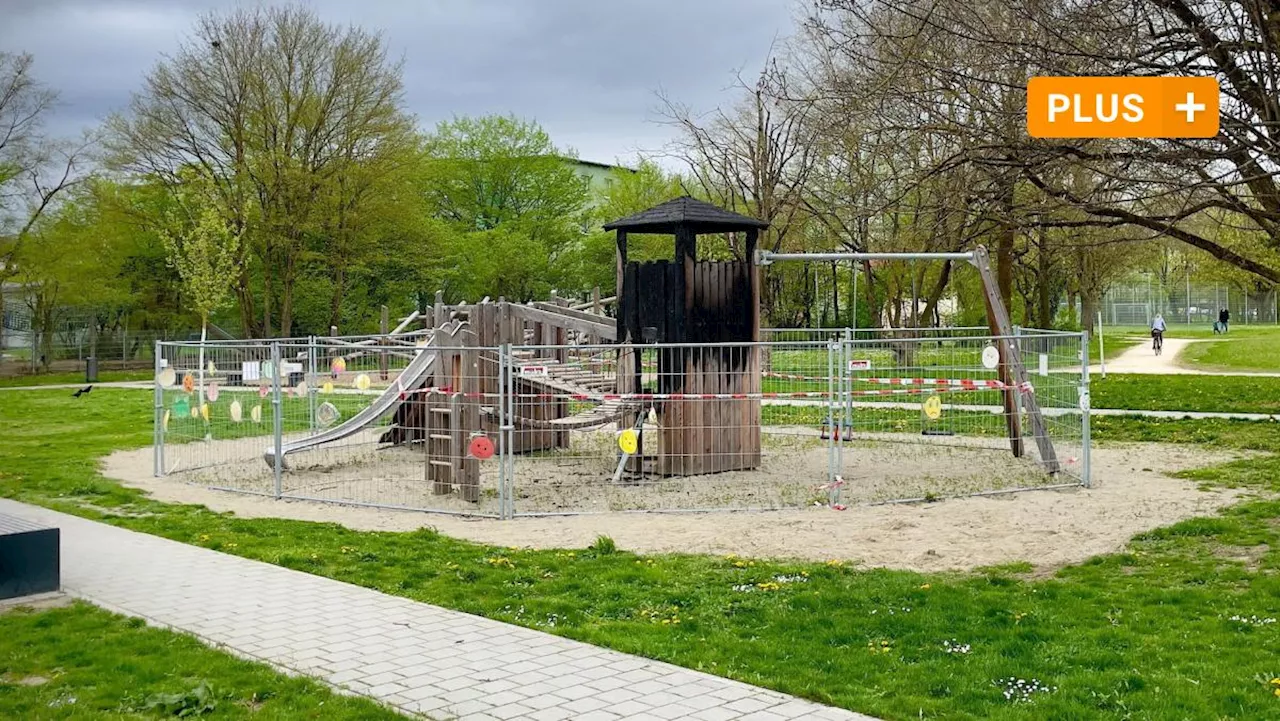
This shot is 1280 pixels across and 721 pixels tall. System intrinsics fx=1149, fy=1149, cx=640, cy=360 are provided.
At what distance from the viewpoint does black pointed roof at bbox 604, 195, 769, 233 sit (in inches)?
546

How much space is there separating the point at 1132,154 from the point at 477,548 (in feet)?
23.2

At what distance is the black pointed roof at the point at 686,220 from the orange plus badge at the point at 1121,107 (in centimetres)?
377

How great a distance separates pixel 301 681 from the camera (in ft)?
19.2

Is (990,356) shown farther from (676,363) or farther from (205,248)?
(205,248)

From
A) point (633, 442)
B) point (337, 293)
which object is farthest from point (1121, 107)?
point (337, 293)

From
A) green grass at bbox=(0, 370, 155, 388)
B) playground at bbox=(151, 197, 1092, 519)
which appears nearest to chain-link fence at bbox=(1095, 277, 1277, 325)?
green grass at bbox=(0, 370, 155, 388)

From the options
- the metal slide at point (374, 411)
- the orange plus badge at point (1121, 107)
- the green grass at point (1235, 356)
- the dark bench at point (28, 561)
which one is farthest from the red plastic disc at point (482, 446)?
the green grass at point (1235, 356)

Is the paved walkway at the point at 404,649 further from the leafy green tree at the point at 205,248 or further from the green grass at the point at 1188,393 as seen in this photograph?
the leafy green tree at the point at 205,248

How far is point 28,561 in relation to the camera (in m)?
7.89

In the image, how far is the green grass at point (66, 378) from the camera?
123 ft

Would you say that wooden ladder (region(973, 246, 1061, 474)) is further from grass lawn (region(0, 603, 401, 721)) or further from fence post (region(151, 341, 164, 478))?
fence post (region(151, 341, 164, 478))

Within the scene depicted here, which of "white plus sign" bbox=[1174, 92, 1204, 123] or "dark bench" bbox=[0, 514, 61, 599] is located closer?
"dark bench" bbox=[0, 514, 61, 599]

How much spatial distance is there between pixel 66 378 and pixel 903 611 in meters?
38.3

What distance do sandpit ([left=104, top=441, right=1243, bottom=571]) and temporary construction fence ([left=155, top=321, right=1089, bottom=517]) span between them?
0.46 metres
